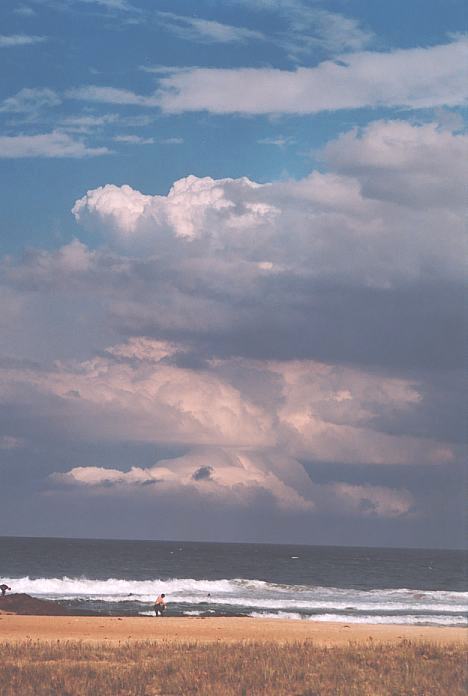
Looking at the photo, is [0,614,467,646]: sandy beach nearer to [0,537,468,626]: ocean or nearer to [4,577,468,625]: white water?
[0,537,468,626]: ocean

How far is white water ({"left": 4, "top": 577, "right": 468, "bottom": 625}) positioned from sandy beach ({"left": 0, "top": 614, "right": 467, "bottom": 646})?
1127cm

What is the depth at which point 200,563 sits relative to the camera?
13588 cm

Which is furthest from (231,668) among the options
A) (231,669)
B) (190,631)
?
(190,631)

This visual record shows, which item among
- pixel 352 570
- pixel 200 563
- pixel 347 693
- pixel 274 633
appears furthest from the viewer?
pixel 200 563

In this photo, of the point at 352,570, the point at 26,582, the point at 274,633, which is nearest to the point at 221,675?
the point at 274,633

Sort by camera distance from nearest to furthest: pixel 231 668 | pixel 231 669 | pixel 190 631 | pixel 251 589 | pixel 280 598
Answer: pixel 231 669, pixel 231 668, pixel 190 631, pixel 280 598, pixel 251 589

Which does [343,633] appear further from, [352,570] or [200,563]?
[200,563]

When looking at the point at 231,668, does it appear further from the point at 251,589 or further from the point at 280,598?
the point at 251,589

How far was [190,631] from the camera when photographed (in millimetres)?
35438

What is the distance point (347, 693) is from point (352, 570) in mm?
111125

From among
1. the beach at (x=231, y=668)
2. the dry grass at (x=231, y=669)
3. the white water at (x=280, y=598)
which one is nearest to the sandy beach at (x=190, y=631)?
the beach at (x=231, y=668)

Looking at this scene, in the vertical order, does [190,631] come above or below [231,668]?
below

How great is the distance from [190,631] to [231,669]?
14075 mm

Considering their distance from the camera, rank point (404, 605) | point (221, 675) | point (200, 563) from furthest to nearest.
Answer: point (200, 563)
point (404, 605)
point (221, 675)
